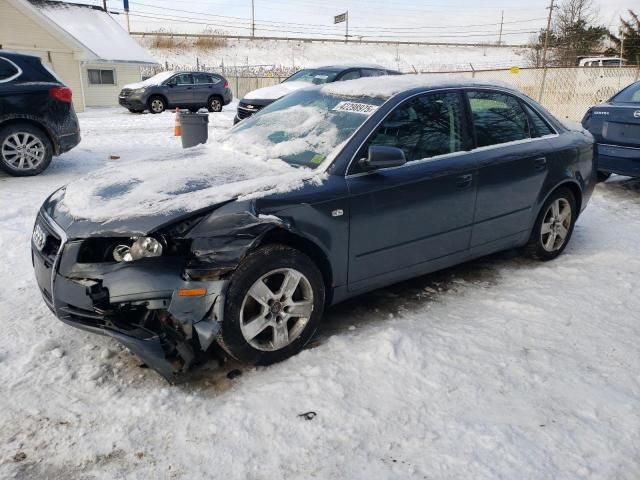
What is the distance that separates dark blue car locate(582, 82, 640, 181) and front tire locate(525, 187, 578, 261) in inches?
102

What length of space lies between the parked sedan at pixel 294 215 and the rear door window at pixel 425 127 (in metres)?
0.01

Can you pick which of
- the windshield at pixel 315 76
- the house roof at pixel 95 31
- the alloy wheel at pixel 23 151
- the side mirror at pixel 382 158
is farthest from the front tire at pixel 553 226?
the house roof at pixel 95 31

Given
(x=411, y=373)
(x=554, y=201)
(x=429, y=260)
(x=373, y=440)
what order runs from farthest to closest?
(x=554, y=201) → (x=429, y=260) → (x=411, y=373) → (x=373, y=440)

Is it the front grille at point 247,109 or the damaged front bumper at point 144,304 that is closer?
the damaged front bumper at point 144,304

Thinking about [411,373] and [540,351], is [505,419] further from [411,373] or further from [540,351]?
[540,351]

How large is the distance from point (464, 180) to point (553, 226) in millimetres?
1452

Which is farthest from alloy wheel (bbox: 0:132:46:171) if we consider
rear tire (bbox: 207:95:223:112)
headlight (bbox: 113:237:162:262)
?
rear tire (bbox: 207:95:223:112)

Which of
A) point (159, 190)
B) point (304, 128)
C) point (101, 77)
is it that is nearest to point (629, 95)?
point (304, 128)

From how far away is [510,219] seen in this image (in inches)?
167

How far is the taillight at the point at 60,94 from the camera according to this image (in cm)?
746

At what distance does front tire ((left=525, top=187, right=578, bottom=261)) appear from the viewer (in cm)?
457

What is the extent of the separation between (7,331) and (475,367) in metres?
2.91

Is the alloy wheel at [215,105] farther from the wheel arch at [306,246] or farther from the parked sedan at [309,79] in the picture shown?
the wheel arch at [306,246]

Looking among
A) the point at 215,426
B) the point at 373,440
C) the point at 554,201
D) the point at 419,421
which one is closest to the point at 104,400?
the point at 215,426
